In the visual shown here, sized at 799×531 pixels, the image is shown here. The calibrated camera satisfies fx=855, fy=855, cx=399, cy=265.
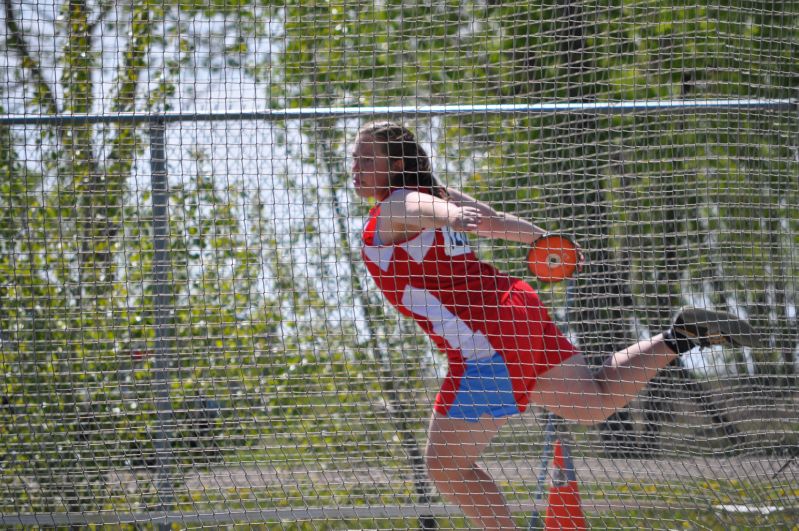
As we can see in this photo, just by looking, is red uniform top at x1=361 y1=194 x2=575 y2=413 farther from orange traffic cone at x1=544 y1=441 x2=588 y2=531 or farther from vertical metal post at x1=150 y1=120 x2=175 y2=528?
vertical metal post at x1=150 y1=120 x2=175 y2=528

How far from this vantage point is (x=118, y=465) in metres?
3.31

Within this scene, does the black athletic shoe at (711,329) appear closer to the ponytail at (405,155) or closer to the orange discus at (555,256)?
the orange discus at (555,256)

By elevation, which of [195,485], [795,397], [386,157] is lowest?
[195,485]

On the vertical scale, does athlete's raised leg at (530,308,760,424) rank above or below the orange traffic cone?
above

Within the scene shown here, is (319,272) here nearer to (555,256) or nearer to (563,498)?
(555,256)

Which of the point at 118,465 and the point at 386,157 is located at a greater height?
the point at 386,157

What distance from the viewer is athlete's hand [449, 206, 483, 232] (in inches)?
91.3

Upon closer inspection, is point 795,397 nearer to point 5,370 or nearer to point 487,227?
point 487,227

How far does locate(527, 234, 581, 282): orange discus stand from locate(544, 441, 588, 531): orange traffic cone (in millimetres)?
667

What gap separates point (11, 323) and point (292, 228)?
112cm

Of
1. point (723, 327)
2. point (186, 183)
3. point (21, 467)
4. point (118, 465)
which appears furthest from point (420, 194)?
point (21, 467)

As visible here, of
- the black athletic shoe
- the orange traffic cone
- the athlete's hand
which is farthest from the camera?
the orange traffic cone

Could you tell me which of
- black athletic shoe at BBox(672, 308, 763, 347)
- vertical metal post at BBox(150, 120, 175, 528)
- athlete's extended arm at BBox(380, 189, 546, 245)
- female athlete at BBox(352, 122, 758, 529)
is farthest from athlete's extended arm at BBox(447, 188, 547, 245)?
vertical metal post at BBox(150, 120, 175, 528)

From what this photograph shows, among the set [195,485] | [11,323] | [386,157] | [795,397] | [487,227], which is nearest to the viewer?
[487,227]
